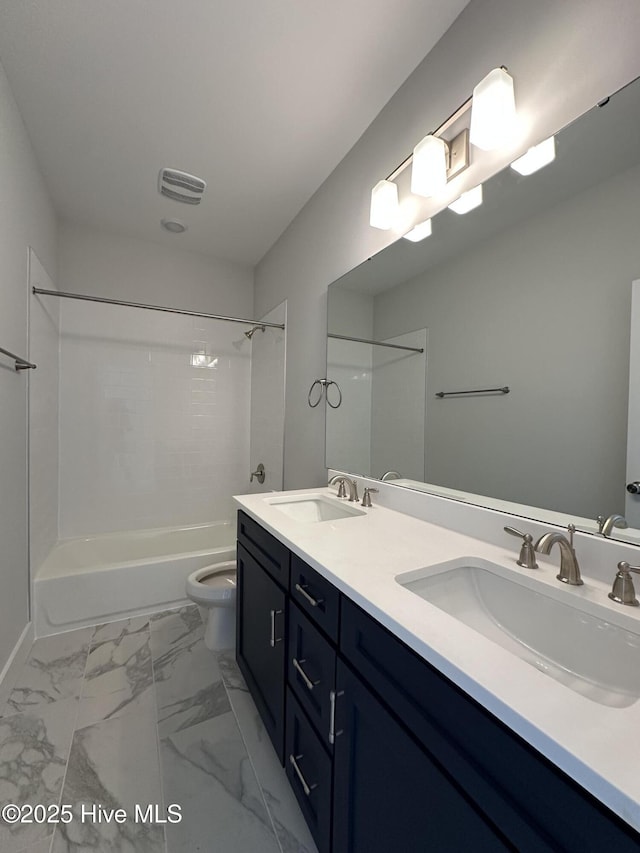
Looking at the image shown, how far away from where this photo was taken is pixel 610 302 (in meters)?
0.85

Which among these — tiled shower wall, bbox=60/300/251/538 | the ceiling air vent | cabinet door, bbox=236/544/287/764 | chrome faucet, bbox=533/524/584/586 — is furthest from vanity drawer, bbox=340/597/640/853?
tiled shower wall, bbox=60/300/251/538

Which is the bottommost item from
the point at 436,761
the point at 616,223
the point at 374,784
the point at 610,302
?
the point at 374,784

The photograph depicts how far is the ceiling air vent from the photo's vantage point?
6.64 ft

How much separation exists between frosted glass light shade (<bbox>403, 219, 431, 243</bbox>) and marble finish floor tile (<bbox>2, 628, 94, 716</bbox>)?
2.37 meters

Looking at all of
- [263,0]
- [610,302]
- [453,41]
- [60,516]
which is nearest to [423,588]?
[610,302]

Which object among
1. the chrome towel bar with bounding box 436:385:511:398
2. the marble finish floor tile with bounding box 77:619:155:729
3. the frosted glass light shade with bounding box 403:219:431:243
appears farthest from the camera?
the marble finish floor tile with bounding box 77:619:155:729

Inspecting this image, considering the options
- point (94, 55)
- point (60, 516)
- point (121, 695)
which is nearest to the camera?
point (94, 55)

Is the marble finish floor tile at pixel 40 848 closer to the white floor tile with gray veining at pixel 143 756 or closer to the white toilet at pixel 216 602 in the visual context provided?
the white floor tile with gray veining at pixel 143 756

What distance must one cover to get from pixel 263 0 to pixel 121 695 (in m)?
2.69

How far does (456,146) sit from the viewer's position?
1.23 metres

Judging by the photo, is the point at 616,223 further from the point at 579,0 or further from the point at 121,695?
the point at 121,695

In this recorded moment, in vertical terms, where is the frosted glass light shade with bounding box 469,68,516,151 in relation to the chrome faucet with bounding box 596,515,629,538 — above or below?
above

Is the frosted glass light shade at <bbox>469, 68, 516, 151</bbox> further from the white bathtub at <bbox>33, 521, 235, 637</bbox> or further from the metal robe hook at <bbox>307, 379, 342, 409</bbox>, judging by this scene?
the white bathtub at <bbox>33, 521, 235, 637</bbox>

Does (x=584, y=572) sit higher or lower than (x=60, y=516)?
higher
